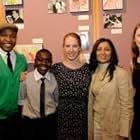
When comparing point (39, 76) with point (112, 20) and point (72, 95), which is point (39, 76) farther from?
point (112, 20)

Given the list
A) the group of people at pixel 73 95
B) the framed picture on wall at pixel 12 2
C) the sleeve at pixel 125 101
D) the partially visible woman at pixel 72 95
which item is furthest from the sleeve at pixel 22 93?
the framed picture on wall at pixel 12 2

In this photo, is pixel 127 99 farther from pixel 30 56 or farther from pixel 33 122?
pixel 30 56

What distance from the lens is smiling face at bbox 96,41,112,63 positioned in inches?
112

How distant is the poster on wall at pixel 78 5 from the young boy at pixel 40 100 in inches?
30.3

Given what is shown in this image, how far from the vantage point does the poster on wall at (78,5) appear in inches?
138

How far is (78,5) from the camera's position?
3520 millimetres

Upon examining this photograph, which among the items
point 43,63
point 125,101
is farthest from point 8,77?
point 125,101

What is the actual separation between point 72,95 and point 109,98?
0.30 m

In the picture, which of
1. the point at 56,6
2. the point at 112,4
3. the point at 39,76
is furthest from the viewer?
the point at 56,6

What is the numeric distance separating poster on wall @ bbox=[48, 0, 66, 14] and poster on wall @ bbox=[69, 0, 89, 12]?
8cm

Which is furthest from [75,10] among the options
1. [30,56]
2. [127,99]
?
[127,99]

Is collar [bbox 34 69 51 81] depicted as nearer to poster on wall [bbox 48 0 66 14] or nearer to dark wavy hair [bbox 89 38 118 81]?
dark wavy hair [bbox 89 38 118 81]

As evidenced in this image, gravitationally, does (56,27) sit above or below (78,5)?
below

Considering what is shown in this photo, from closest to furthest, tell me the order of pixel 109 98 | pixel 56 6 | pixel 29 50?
pixel 109 98
pixel 56 6
pixel 29 50
